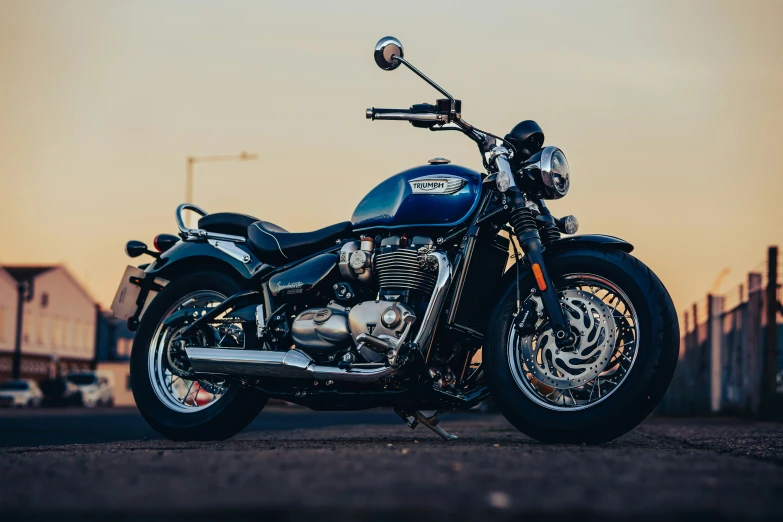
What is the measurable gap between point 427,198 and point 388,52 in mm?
869

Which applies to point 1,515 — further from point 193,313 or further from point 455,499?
point 193,313

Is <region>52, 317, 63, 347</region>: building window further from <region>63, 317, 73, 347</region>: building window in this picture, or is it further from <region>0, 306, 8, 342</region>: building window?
<region>0, 306, 8, 342</region>: building window

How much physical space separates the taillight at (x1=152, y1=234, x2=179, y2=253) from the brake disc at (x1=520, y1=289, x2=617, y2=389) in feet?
9.36

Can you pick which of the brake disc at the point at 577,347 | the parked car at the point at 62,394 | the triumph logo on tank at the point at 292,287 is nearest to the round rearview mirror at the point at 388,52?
the triumph logo on tank at the point at 292,287

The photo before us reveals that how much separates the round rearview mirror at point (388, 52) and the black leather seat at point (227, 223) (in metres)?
1.81

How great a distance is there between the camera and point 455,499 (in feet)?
11.3

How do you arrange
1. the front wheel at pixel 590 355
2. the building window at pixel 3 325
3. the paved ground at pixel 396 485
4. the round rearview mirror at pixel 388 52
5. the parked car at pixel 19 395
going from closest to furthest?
the paved ground at pixel 396 485, the front wheel at pixel 590 355, the round rearview mirror at pixel 388 52, the parked car at pixel 19 395, the building window at pixel 3 325

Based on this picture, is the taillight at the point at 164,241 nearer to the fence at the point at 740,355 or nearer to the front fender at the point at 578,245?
the front fender at the point at 578,245

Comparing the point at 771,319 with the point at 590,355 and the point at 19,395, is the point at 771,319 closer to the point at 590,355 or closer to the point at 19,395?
the point at 590,355

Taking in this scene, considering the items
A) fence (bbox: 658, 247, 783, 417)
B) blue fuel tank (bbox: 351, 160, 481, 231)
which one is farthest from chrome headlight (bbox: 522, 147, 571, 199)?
fence (bbox: 658, 247, 783, 417)

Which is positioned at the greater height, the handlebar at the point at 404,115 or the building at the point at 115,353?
the handlebar at the point at 404,115

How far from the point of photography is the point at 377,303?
6.55 m

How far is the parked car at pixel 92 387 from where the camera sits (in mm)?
47375

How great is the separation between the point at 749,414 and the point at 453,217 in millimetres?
10160
